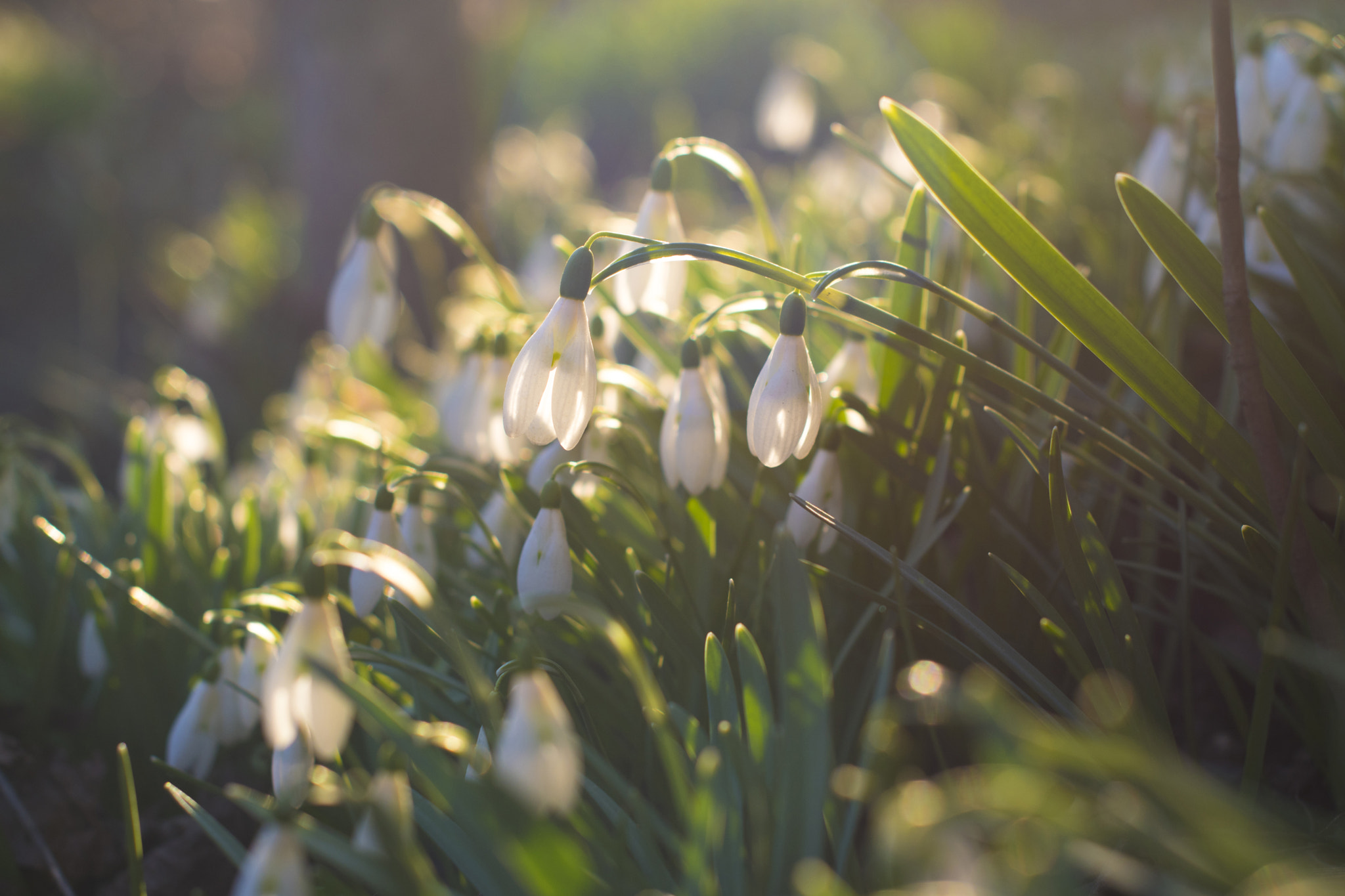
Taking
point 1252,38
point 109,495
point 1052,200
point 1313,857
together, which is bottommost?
point 109,495

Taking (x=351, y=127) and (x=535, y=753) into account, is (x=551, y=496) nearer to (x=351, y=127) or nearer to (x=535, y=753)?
(x=535, y=753)

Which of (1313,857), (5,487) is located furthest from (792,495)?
(5,487)

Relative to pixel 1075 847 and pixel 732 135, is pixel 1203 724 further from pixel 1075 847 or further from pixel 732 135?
pixel 732 135

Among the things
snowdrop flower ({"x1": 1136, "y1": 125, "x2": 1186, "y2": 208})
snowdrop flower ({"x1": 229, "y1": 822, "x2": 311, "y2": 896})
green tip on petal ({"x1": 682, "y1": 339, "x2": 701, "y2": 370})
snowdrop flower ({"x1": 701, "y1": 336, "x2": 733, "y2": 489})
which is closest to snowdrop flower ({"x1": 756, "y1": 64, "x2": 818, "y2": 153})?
snowdrop flower ({"x1": 1136, "y1": 125, "x2": 1186, "y2": 208})

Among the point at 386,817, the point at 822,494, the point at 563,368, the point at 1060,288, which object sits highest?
the point at 1060,288

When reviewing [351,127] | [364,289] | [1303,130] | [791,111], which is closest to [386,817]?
[364,289]

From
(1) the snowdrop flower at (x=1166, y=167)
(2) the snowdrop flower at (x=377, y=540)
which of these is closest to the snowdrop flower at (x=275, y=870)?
(2) the snowdrop flower at (x=377, y=540)

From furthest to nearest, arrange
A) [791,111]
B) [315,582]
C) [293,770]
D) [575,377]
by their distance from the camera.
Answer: [791,111] < [575,377] < [293,770] < [315,582]
